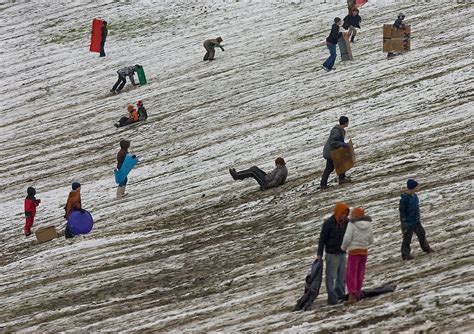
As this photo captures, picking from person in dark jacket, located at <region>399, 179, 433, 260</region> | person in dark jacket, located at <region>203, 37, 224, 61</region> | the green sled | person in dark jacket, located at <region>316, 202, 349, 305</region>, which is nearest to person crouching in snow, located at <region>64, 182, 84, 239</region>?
person in dark jacket, located at <region>316, 202, 349, 305</region>

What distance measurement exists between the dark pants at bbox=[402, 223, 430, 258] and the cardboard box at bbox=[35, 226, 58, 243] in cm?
1171

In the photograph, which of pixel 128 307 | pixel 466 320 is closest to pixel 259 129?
pixel 128 307

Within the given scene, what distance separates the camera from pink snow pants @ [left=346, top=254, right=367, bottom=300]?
500 inches

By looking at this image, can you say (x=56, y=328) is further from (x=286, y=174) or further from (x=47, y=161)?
(x=47, y=161)

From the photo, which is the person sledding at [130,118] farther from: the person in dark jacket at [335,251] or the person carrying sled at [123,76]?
the person in dark jacket at [335,251]

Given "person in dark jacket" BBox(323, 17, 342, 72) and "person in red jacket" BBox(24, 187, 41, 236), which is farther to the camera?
"person in dark jacket" BBox(323, 17, 342, 72)

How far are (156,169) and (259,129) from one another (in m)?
4.18

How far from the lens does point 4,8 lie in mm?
60344

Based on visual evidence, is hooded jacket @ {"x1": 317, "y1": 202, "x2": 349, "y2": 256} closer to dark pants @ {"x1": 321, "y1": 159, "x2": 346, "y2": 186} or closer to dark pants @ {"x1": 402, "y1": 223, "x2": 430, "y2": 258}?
dark pants @ {"x1": 402, "y1": 223, "x2": 430, "y2": 258}

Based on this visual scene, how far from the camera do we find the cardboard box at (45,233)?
22109mm

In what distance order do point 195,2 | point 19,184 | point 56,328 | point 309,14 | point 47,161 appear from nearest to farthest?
point 56,328 → point 19,184 → point 47,161 → point 309,14 → point 195,2

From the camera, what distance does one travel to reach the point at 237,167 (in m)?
24.8

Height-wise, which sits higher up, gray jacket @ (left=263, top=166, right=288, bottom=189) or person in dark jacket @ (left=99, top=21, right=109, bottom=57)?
person in dark jacket @ (left=99, top=21, right=109, bottom=57)

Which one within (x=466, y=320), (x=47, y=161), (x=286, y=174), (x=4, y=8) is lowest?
(x=466, y=320)
